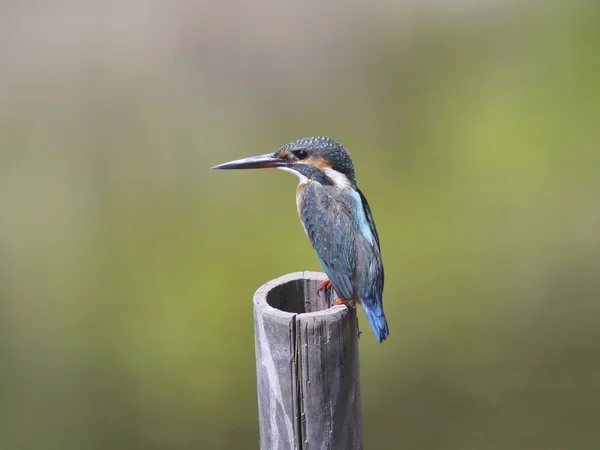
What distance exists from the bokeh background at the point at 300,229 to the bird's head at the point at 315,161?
1393mm

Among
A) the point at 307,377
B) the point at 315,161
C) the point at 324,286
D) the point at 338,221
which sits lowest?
the point at 307,377

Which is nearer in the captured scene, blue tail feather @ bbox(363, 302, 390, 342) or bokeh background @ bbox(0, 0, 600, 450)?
blue tail feather @ bbox(363, 302, 390, 342)

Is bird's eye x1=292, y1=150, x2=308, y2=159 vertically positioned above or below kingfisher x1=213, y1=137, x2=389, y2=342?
above

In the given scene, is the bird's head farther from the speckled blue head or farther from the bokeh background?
the bokeh background

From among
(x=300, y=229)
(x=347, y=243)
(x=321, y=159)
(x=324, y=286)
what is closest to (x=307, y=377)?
(x=324, y=286)

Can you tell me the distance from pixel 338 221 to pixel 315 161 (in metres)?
0.20

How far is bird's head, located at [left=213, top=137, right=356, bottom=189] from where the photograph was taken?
187 cm

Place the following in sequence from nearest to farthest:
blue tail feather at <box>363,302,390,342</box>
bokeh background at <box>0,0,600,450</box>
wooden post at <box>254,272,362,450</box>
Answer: wooden post at <box>254,272,362,450</box>, blue tail feather at <box>363,302,390,342</box>, bokeh background at <box>0,0,600,450</box>

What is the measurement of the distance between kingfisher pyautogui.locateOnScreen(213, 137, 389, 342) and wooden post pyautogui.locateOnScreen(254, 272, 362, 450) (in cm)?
18

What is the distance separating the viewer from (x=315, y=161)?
1888mm

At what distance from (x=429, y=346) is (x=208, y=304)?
1101 millimetres

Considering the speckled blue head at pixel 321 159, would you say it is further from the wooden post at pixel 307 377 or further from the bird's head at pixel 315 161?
the wooden post at pixel 307 377

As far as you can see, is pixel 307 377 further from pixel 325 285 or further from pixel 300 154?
pixel 300 154

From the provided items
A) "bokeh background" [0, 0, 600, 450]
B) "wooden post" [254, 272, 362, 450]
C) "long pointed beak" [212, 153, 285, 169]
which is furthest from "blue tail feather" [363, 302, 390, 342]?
"bokeh background" [0, 0, 600, 450]
